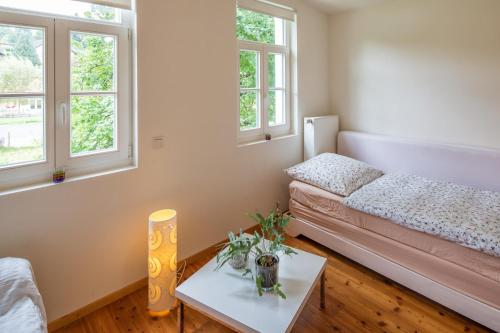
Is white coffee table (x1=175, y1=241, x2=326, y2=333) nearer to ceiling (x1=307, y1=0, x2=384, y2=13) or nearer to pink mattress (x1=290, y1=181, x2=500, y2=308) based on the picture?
pink mattress (x1=290, y1=181, x2=500, y2=308)

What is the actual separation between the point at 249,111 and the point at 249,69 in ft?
1.31

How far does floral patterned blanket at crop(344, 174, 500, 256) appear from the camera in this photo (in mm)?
1879

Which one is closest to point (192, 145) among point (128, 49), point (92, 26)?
point (128, 49)

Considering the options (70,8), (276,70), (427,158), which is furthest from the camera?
(276,70)

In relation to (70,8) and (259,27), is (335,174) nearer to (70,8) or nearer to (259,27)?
(259,27)

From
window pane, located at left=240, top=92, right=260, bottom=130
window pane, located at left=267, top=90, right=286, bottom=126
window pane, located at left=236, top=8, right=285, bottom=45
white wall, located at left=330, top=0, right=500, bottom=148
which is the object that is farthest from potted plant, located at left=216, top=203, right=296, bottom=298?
white wall, located at left=330, top=0, right=500, bottom=148

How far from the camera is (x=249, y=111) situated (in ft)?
9.84

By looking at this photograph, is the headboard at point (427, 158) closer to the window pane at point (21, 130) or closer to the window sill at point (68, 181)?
the window sill at point (68, 181)

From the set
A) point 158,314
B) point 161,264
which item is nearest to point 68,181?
point 161,264

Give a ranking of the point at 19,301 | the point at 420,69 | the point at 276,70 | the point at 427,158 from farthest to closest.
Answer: the point at 276,70, the point at 420,69, the point at 427,158, the point at 19,301

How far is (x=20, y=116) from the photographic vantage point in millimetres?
1673

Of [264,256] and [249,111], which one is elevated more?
[249,111]

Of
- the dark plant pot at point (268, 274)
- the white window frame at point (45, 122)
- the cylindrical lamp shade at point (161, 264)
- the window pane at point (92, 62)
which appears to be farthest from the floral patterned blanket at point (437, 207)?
the white window frame at point (45, 122)

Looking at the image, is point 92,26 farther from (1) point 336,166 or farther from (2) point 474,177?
(2) point 474,177
